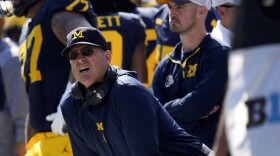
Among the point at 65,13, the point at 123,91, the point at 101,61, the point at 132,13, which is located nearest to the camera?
the point at 123,91

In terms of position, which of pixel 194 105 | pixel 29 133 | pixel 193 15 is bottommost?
pixel 29 133

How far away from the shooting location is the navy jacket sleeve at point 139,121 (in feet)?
15.5

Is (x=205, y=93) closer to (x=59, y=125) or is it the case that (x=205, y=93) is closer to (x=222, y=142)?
(x=59, y=125)

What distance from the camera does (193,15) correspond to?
5.98 m

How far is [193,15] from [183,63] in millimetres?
361

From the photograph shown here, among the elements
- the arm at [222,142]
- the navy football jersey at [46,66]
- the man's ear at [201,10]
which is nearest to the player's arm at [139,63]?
the navy football jersey at [46,66]

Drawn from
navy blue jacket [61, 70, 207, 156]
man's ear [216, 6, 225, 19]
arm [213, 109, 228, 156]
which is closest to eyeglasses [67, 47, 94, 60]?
navy blue jacket [61, 70, 207, 156]

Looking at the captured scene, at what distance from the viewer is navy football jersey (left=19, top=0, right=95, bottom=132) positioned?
245 inches

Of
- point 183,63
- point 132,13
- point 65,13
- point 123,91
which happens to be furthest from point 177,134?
point 132,13

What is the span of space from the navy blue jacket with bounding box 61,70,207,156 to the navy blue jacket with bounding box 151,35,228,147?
2.19ft

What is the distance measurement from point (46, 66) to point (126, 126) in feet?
5.32

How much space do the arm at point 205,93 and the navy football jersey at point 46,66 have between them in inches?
36.0

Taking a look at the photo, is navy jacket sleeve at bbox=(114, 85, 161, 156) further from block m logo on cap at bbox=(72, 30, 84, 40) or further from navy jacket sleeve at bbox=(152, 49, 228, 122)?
navy jacket sleeve at bbox=(152, 49, 228, 122)

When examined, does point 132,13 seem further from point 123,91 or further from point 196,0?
point 123,91
